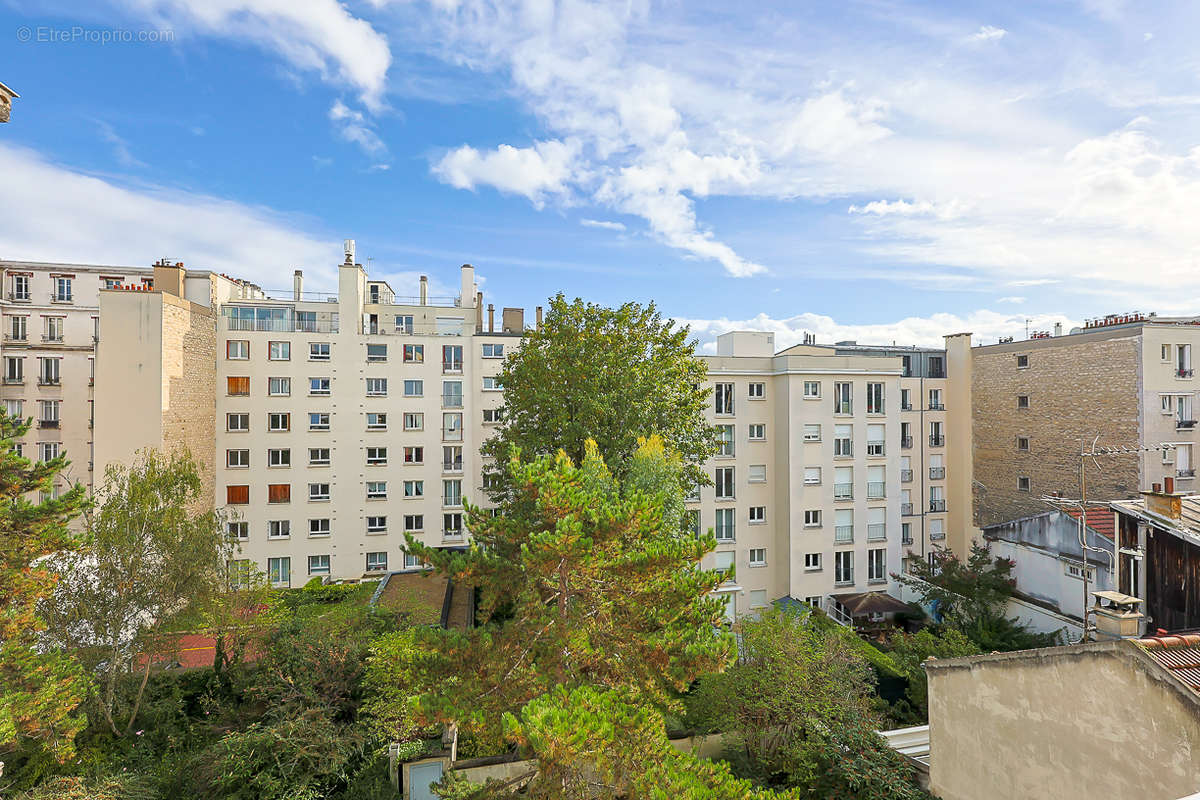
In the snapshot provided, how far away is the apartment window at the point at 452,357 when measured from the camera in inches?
1431

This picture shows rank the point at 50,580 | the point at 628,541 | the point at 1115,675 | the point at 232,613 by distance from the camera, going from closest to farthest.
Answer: the point at 1115,675 → the point at 628,541 → the point at 50,580 → the point at 232,613

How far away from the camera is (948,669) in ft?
36.9

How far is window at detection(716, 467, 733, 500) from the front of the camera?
107 feet

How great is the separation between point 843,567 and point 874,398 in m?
9.76

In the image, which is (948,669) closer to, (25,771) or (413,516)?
(25,771)

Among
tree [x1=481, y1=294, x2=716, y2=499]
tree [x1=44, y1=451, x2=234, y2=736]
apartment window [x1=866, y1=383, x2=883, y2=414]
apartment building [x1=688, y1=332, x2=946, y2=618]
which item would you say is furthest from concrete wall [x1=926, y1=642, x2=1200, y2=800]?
apartment window [x1=866, y1=383, x2=883, y2=414]

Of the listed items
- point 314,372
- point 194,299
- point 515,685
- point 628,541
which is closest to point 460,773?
point 515,685

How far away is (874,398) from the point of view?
3350cm

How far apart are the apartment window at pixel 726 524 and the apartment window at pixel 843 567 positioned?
591cm

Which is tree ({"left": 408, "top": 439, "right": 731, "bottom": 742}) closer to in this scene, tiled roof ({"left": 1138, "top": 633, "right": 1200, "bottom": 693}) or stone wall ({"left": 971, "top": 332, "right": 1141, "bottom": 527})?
tiled roof ({"left": 1138, "top": 633, "right": 1200, "bottom": 693})

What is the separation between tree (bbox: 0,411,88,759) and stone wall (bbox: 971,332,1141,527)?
134 ft

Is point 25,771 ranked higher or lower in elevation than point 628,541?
lower

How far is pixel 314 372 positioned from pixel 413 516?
1038cm

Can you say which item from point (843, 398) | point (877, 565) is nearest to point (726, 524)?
point (877, 565)
